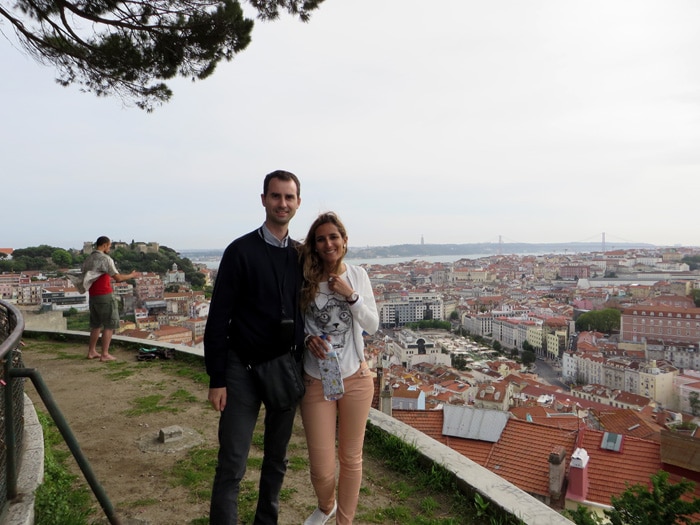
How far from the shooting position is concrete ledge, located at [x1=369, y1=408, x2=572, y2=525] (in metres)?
1.79

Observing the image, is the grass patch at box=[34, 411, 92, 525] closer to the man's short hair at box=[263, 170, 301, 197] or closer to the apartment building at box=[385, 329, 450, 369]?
the man's short hair at box=[263, 170, 301, 197]

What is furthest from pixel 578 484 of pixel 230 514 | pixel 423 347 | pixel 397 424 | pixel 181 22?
pixel 423 347

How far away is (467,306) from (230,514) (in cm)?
6694

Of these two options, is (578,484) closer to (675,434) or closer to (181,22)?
(675,434)

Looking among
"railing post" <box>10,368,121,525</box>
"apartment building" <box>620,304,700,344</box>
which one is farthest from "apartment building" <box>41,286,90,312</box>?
"apartment building" <box>620,304,700,344</box>

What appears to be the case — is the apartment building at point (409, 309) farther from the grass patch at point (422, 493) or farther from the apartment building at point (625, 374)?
the grass patch at point (422, 493)

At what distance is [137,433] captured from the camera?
8.89ft

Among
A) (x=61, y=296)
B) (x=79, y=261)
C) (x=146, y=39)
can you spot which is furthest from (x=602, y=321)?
(x=146, y=39)

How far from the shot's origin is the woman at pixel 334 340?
1550 millimetres

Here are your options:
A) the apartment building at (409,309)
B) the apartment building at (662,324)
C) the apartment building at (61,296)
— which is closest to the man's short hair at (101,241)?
the apartment building at (61,296)

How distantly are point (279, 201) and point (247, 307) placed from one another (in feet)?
1.15

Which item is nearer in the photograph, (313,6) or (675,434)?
(313,6)

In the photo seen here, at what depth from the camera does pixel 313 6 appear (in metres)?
5.10

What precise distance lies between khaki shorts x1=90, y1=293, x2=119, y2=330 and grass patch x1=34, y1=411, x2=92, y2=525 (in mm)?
1650
